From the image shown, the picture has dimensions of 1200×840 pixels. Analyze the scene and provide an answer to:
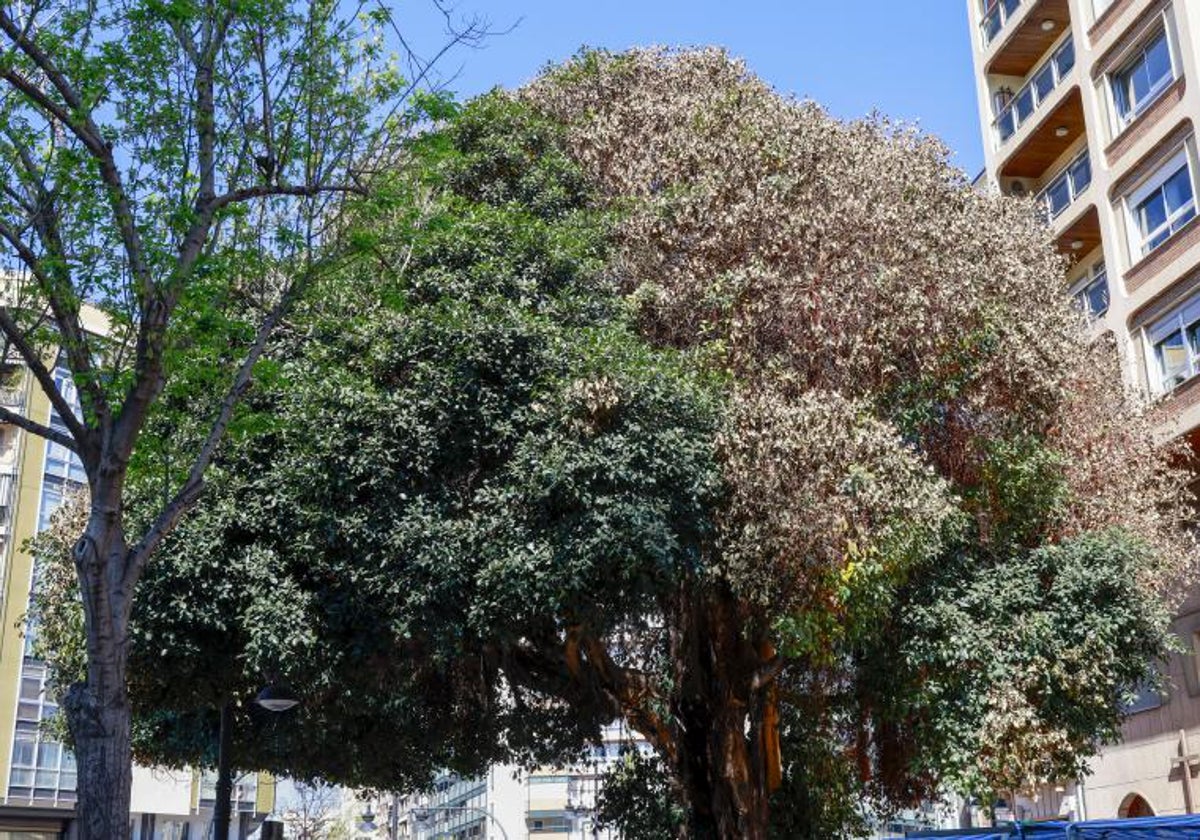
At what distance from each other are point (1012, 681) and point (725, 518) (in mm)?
4236

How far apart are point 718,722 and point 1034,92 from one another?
2231cm

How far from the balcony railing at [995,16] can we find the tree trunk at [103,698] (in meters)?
30.2

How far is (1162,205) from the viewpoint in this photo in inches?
1113

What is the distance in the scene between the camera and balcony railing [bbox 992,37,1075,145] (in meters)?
33.2

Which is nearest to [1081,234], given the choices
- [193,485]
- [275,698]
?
[275,698]

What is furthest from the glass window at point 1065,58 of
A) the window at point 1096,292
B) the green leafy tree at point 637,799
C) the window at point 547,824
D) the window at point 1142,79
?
the window at point 547,824

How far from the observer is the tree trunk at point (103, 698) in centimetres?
1127

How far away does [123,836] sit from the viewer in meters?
11.3

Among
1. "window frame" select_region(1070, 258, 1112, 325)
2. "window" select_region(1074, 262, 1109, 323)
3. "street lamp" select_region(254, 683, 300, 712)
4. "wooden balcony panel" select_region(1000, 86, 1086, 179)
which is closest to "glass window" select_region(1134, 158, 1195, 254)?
"window frame" select_region(1070, 258, 1112, 325)

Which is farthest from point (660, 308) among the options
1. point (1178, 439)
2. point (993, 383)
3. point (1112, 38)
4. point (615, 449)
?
point (1112, 38)

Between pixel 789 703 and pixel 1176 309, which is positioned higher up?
pixel 1176 309

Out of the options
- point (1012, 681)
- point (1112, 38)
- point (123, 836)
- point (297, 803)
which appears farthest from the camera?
point (297, 803)

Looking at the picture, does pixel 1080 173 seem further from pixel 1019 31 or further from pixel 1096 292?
pixel 1019 31

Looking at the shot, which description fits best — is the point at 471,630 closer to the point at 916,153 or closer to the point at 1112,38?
the point at 916,153
